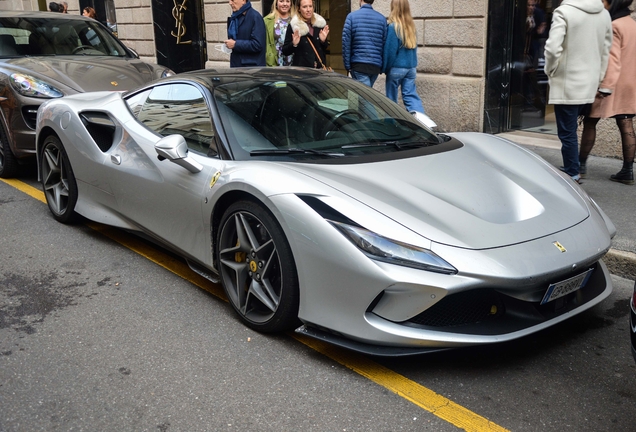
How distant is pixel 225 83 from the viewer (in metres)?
4.31

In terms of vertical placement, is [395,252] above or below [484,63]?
below

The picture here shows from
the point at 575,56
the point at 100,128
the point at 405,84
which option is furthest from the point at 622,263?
the point at 405,84

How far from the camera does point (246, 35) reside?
8.38 m

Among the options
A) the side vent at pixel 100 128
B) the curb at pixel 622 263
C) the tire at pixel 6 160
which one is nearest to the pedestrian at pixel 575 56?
the curb at pixel 622 263

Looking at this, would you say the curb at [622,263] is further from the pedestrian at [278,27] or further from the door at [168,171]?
the pedestrian at [278,27]

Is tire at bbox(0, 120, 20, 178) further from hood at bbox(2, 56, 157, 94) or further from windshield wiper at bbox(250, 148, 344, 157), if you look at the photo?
windshield wiper at bbox(250, 148, 344, 157)

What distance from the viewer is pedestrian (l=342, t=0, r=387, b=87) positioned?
8172 mm

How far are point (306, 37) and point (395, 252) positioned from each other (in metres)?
5.93

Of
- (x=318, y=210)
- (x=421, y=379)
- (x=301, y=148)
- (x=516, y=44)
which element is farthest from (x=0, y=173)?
(x=516, y=44)

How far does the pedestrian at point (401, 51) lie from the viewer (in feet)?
27.2

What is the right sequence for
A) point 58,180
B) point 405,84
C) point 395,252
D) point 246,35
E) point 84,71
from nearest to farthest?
point 395,252
point 58,180
point 84,71
point 246,35
point 405,84

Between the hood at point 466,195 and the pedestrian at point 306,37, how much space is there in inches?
186

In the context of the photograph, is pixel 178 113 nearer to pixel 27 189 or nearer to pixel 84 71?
pixel 27 189

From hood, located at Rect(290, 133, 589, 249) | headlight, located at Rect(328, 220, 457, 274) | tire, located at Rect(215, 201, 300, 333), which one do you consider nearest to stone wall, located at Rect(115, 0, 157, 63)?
tire, located at Rect(215, 201, 300, 333)
